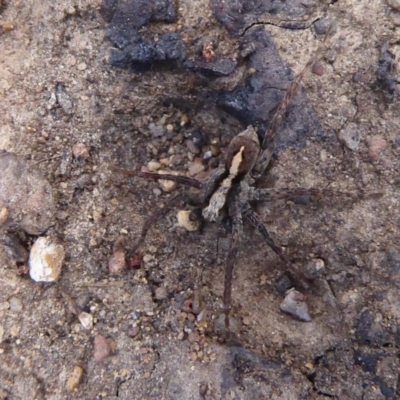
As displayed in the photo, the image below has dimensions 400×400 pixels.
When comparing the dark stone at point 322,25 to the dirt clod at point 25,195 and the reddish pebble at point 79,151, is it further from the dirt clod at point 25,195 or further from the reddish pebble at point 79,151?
the dirt clod at point 25,195

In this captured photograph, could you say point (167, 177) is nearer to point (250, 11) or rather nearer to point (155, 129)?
point (155, 129)

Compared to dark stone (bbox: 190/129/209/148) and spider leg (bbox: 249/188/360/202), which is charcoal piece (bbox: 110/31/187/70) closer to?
dark stone (bbox: 190/129/209/148)

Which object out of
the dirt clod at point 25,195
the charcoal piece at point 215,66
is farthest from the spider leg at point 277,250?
the dirt clod at point 25,195

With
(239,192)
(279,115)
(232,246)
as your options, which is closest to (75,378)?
(232,246)

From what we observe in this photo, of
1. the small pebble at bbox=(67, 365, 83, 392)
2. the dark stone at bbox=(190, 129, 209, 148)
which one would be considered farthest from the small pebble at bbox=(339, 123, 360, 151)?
the small pebble at bbox=(67, 365, 83, 392)

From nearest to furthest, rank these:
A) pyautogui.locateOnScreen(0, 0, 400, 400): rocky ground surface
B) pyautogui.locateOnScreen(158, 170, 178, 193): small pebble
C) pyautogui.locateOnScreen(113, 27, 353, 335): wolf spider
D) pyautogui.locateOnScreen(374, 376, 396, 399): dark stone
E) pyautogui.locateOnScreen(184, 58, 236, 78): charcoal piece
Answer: pyautogui.locateOnScreen(374, 376, 396, 399): dark stone, pyautogui.locateOnScreen(0, 0, 400, 400): rocky ground surface, pyautogui.locateOnScreen(113, 27, 353, 335): wolf spider, pyautogui.locateOnScreen(184, 58, 236, 78): charcoal piece, pyautogui.locateOnScreen(158, 170, 178, 193): small pebble

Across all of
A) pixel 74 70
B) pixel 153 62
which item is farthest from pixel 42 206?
pixel 153 62

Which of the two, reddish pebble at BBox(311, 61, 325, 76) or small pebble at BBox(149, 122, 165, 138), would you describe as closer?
reddish pebble at BBox(311, 61, 325, 76)

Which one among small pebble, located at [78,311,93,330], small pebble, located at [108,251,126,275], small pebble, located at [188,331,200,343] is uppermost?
small pebble, located at [108,251,126,275]

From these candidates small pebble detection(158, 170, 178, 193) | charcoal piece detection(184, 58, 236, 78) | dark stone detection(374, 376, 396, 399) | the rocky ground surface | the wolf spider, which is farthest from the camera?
small pebble detection(158, 170, 178, 193)
